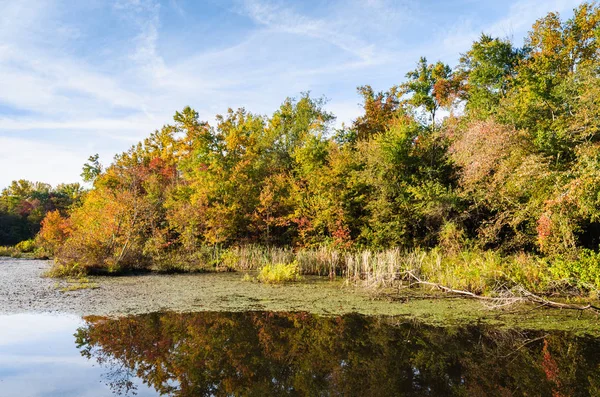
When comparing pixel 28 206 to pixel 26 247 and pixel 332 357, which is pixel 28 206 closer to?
pixel 26 247

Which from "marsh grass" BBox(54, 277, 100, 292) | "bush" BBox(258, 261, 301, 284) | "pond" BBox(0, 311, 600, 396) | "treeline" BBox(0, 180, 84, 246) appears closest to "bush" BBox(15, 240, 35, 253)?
"treeline" BBox(0, 180, 84, 246)

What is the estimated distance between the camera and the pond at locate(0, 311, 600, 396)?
4.00 meters

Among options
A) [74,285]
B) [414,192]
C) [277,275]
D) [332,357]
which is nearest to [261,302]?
[277,275]

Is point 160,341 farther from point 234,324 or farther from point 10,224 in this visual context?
point 10,224

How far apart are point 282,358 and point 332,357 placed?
0.63 metres

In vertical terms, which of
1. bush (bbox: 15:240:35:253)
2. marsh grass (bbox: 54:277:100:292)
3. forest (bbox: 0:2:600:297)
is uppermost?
forest (bbox: 0:2:600:297)

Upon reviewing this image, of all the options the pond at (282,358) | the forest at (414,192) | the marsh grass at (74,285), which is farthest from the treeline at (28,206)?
the pond at (282,358)

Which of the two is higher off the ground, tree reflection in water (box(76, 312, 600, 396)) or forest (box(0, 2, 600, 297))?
forest (box(0, 2, 600, 297))

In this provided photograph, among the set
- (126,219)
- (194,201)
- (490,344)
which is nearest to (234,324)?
(490,344)

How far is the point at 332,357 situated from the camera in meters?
4.99

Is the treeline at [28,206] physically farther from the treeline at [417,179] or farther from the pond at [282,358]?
the pond at [282,358]

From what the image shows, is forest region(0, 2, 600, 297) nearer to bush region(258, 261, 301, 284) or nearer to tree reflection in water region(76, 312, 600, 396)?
bush region(258, 261, 301, 284)

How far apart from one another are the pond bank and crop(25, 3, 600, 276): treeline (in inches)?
132

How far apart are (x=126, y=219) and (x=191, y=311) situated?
28.7 feet
